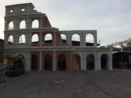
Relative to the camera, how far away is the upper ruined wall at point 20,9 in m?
35.2

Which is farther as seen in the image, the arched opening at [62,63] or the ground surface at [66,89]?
the arched opening at [62,63]

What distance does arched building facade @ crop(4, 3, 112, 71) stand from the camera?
33.6m

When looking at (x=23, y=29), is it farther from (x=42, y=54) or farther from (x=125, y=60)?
(x=125, y=60)

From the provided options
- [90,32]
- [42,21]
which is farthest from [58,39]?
[90,32]

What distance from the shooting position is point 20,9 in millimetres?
36094

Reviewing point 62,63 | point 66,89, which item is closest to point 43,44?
point 62,63

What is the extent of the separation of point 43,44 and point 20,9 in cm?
1128

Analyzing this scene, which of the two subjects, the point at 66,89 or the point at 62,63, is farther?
the point at 62,63

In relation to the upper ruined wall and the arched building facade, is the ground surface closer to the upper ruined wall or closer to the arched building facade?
the arched building facade

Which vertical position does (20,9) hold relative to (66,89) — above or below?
above

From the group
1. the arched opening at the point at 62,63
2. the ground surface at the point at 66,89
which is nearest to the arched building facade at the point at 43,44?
the arched opening at the point at 62,63

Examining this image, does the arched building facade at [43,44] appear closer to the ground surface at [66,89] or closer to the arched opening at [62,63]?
the arched opening at [62,63]

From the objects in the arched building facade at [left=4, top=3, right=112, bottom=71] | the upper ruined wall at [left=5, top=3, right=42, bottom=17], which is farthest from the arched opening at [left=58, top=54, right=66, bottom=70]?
the upper ruined wall at [left=5, top=3, right=42, bottom=17]

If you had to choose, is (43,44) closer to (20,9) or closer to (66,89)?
(20,9)
